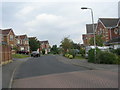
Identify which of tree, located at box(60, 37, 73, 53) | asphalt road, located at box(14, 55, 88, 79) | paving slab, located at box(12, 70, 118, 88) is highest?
tree, located at box(60, 37, 73, 53)

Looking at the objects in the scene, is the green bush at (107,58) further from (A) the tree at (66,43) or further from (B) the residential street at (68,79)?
→ (A) the tree at (66,43)

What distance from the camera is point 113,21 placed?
183 feet

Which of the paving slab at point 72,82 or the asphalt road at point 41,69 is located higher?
the paving slab at point 72,82

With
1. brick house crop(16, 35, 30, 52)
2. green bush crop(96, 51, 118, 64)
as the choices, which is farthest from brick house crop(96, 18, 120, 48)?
brick house crop(16, 35, 30, 52)

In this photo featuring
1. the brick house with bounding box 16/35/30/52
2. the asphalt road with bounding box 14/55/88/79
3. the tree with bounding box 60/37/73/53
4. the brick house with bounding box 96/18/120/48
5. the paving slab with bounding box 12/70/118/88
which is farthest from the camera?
the brick house with bounding box 16/35/30/52

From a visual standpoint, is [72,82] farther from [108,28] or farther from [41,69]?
[108,28]

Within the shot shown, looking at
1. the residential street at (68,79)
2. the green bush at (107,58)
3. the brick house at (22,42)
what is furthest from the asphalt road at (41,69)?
the brick house at (22,42)

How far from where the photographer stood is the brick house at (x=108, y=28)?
2024 inches

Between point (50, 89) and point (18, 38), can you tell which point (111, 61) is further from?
point (18, 38)

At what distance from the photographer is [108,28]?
2108 inches

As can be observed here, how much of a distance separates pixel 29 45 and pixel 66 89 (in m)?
86.7

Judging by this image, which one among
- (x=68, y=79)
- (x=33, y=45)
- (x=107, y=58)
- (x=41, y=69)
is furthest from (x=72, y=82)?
(x=33, y=45)

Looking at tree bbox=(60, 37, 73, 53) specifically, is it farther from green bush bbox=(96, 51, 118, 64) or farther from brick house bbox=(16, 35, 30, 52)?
brick house bbox=(16, 35, 30, 52)

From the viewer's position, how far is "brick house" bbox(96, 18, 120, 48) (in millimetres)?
51400
